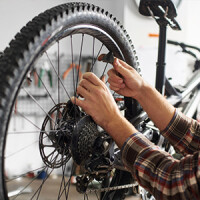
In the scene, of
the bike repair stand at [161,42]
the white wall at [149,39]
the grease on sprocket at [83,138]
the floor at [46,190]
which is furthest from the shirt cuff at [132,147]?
the white wall at [149,39]

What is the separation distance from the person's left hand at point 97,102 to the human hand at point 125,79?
0.09 meters

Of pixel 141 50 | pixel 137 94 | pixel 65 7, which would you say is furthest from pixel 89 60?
pixel 65 7

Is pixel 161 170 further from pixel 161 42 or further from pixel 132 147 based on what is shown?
pixel 161 42

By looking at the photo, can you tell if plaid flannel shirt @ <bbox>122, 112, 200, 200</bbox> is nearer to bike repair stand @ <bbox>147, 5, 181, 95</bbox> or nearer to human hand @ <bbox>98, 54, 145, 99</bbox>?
human hand @ <bbox>98, 54, 145, 99</bbox>

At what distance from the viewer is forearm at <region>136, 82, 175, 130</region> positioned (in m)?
0.78

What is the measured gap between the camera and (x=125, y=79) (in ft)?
2.53

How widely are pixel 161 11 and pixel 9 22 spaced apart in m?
1.41

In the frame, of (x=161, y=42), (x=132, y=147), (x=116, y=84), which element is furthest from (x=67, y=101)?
(x=161, y=42)

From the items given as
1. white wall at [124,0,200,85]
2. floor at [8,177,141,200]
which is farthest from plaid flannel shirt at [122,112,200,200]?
white wall at [124,0,200,85]

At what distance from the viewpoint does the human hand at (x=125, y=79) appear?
746 millimetres

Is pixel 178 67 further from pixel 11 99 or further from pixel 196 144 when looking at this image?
pixel 11 99

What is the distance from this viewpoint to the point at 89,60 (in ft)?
7.43

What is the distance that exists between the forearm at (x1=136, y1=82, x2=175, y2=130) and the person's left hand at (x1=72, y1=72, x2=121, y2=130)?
0.16 m

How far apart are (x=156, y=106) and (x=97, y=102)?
202 mm
